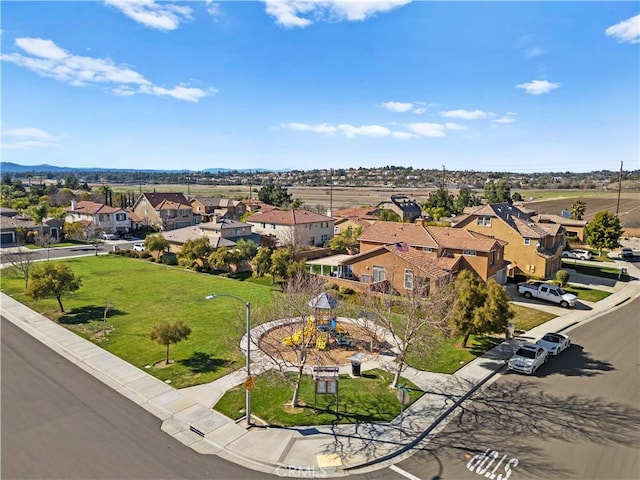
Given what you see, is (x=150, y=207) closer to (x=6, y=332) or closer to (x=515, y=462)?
(x=6, y=332)

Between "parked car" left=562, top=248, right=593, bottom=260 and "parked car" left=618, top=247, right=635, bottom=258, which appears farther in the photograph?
"parked car" left=618, top=247, right=635, bottom=258

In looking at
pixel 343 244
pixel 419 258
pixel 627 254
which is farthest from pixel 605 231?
pixel 343 244

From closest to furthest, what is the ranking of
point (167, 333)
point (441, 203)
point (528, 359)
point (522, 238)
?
1. point (167, 333)
2. point (528, 359)
3. point (522, 238)
4. point (441, 203)

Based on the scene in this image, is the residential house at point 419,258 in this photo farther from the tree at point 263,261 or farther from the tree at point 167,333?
the tree at point 167,333

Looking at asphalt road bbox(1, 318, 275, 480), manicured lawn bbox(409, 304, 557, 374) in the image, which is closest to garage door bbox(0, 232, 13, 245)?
asphalt road bbox(1, 318, 275, 480)

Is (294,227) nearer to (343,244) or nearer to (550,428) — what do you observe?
(343,244)

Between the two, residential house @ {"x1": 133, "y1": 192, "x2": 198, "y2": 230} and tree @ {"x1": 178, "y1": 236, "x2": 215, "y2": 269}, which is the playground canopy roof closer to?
tree @ {"x1": 178, "y1": 236, "x2": 215, "y2": 269}
